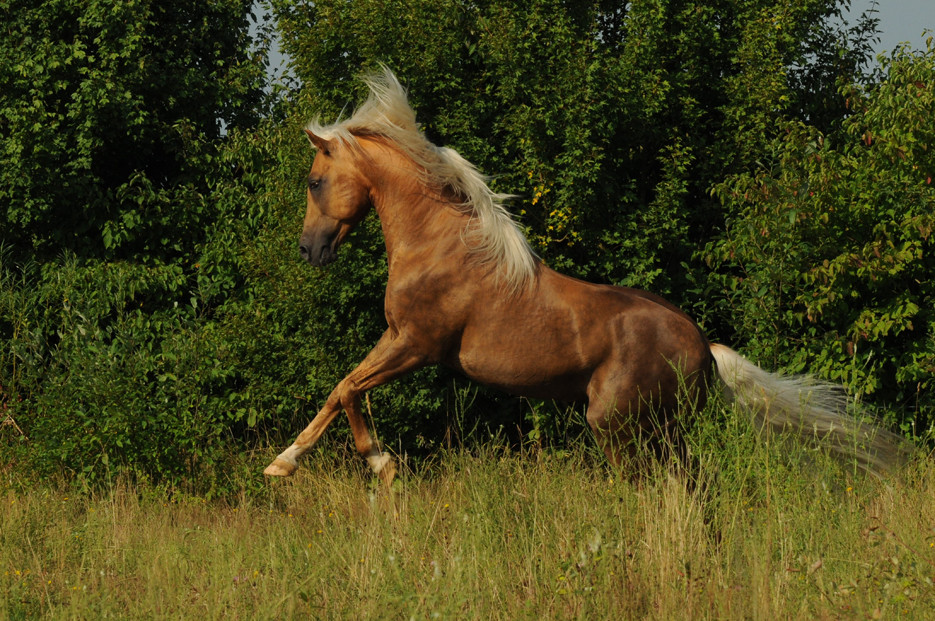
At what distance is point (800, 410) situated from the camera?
228 inches

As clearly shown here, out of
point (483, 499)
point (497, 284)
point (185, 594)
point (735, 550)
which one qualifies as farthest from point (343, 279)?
point (735, 550)

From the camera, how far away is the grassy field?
4.14 metres

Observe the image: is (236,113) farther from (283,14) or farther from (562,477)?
(562,477)

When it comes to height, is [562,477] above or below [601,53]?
below

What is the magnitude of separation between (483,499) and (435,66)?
3662mm

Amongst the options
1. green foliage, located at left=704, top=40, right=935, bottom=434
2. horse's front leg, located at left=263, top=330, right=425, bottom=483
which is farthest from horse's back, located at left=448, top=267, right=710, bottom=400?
green foliage, located at left=704, top=40, right=935, bottom=434

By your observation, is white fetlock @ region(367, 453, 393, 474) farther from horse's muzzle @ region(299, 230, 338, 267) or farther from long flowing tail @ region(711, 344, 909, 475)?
long flowing tail @ region(711, 344, 909, 475)

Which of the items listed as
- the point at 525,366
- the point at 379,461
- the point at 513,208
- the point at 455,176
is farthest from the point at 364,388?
the point at 513,208

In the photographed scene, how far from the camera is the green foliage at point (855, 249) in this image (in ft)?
21.4

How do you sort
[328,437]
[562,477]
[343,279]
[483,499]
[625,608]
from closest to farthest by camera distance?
[625,608]
[483,499]
[562,477]
[343,279]
[328,437]

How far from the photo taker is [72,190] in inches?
358

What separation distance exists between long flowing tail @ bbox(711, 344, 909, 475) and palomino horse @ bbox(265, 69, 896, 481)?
0.03 ft

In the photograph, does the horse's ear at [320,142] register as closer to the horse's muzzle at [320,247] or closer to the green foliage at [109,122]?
the horse's muzzle at [320,247]

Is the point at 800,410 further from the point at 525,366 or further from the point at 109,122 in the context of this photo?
the point at 109,122
